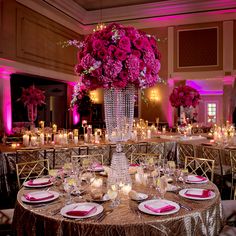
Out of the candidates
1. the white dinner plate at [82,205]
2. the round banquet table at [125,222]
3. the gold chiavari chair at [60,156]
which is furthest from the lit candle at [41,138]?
the white dinner plate at [82,205]

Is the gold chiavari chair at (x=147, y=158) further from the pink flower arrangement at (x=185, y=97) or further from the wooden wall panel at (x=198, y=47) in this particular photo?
the wooden wall panel at (x=198, y=47)

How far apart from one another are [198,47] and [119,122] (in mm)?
9887

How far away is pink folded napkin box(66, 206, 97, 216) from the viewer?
7.06ft

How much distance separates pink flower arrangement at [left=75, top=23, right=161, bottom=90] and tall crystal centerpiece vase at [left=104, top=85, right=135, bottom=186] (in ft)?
0.43

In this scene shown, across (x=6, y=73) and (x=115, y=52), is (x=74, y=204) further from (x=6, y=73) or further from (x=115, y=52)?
(x=6, y=73)

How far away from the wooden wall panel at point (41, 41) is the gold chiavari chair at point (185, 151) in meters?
5.71

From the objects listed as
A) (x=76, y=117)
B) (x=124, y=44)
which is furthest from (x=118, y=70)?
(x=76, y=117)

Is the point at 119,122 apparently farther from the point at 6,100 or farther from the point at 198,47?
the point at 198,47

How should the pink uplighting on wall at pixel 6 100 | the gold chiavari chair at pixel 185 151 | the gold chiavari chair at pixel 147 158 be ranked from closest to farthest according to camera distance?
1. the gold chiavari chair at pixel 147 158
2. the gold chiavari chair at pixel 185 151
3. the pink uplighting on wall at pixel 6 100

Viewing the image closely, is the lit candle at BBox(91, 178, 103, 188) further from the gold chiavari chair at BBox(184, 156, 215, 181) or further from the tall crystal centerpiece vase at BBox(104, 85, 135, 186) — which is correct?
the gold chiavari chair at BBox(184, 156, 215, 181)

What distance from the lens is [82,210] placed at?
2217 millimetres

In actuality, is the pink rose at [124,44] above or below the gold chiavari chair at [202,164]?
above

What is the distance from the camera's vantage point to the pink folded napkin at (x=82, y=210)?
7.06 feet

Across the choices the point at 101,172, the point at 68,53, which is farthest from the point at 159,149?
the point at 68,53
